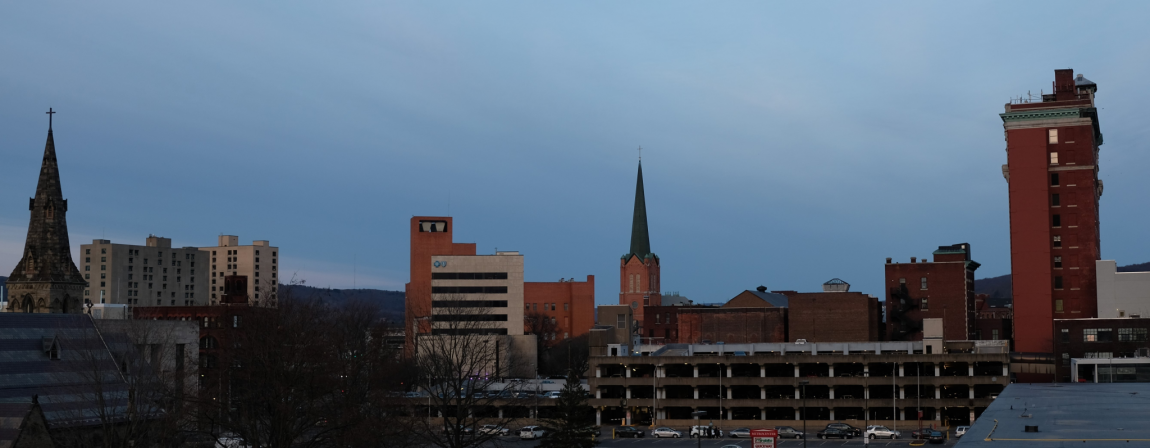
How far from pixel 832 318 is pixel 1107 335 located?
3906cm

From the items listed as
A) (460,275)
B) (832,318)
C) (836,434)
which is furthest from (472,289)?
(836,434)

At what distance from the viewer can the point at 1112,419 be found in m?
40.8

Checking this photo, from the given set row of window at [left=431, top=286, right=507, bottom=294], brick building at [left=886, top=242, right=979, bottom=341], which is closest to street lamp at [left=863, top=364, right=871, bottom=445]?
brick building at [left=886, top=242, right=979, bottom=341]

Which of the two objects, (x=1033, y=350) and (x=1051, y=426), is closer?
(x=1051, y=426)

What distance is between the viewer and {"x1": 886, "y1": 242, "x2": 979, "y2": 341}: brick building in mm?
147500

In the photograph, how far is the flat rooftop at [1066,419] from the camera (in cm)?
3198

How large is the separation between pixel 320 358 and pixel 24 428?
15.4 meters

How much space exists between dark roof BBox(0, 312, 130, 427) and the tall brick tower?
107 m

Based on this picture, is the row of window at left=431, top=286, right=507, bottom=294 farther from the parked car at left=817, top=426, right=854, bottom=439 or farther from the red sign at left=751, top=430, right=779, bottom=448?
the red sign at left=751, top=430, right=779, bottom=448

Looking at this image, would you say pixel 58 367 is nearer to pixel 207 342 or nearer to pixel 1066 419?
pixel 207 342

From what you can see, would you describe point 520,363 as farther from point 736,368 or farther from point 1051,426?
point 1051,426

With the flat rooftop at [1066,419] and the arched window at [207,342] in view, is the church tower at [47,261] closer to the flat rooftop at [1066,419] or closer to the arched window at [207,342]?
the arched window at [207,342]

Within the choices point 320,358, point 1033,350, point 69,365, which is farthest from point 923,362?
point 69,365

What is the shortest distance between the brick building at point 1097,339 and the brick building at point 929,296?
78.6 feet
